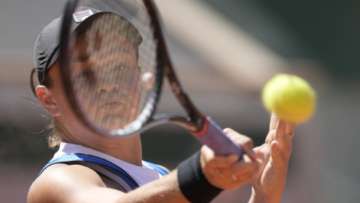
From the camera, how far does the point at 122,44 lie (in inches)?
127

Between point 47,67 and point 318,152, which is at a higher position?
point 47,67

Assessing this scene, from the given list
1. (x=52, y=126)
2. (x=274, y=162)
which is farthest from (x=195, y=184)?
(x=52, y=126)

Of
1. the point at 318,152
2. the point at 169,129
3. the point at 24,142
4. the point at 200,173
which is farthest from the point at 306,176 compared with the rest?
the point at 200,173

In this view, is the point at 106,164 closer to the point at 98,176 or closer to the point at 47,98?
the point at 98,176

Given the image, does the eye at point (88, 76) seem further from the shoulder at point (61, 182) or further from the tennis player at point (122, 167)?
the shoulder at point (61, 182)

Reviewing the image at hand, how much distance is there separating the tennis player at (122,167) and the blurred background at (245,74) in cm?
Answer: 474

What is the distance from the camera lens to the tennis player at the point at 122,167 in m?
2.78

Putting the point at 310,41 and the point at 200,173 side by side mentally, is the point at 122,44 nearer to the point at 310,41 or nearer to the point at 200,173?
the point at 200,173

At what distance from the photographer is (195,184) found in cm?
279

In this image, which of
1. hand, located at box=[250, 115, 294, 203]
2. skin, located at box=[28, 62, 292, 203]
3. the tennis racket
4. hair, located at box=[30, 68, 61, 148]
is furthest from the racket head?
hand, located at box=[250, 115, 294, 203]

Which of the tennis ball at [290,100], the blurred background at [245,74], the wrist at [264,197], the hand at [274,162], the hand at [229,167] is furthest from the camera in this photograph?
the blurred background at [245,74]

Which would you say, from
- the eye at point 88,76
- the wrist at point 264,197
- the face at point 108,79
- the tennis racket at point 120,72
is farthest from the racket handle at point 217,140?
the wrist at point 264,197

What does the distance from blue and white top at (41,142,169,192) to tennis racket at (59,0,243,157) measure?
0.28 meters

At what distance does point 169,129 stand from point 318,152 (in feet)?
4.56
